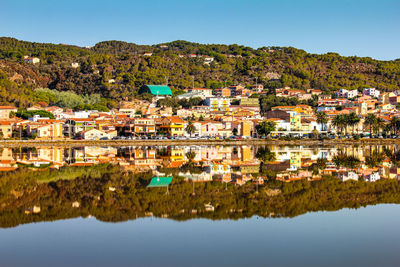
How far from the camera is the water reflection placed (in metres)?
14.4

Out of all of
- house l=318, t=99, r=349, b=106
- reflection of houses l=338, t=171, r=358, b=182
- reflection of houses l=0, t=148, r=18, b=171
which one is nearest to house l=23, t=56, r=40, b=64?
house l=318, t=99, r=349, b=106

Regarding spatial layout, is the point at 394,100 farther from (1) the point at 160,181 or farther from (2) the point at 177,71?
(1) the point at 160,181

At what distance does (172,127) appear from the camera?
55.0m

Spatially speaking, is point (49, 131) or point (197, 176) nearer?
point (197, 176)

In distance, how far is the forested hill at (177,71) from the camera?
81250mm

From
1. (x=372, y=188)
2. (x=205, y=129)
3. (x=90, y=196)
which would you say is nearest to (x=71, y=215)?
(x=90, y=196)

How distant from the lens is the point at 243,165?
2722 cm

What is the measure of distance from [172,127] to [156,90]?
23376 mm

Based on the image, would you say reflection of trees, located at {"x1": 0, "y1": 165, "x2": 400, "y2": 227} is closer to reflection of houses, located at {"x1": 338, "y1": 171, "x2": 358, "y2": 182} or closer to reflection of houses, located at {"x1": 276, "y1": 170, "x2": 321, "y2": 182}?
A: reflection of houses, located at {"x1": 338, "y1": 171, "x2": 358, "y2": 182}

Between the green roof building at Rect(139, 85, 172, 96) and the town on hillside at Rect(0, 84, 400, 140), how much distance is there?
0.24 m

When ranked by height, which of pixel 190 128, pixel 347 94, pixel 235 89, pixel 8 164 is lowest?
pixel 8 164

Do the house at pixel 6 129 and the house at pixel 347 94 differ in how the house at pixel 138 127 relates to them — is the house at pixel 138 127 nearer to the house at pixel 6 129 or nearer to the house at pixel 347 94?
the house at pixel 6 129

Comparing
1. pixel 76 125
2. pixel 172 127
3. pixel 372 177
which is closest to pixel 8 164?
pixel 372 177

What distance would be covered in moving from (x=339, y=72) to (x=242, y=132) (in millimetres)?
59612
